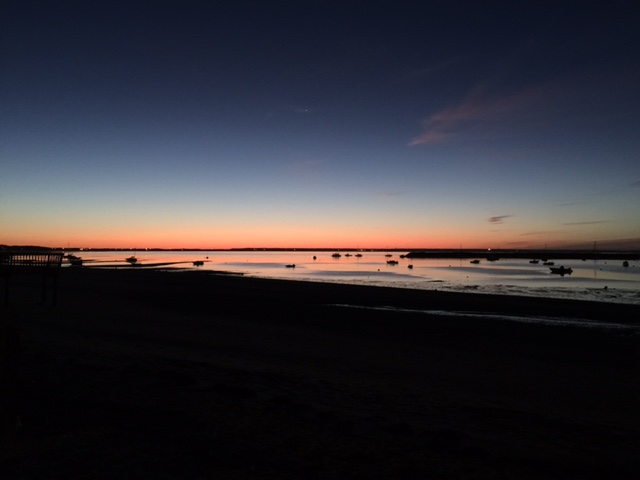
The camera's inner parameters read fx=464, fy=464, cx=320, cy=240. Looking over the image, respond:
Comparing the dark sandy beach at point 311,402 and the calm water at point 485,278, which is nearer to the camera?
the dark sandy beach at point 311,402

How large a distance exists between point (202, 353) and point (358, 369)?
13.3ft

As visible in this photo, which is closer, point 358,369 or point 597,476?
point 597,476

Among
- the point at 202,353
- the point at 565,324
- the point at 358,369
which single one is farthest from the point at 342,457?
the point at 565,324

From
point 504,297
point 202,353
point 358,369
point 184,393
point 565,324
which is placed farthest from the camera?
point 504,297

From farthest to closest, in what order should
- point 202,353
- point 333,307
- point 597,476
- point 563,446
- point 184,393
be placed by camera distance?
point 333,307, point 202,353, point 184,393, point 563,446, point 597,476

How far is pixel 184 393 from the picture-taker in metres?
7.82

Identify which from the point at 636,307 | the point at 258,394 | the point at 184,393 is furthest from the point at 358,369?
the point at 636,307

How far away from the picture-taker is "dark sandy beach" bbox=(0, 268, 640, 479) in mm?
5363

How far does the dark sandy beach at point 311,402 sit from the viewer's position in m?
5.36

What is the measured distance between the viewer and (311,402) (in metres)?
7.66

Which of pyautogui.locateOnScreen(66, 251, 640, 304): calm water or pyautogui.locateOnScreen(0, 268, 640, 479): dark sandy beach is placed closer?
pyautogui.locateOnScreen(0, 268, 640, 479): dark sandy beach

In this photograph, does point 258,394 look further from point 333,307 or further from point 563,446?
point 333,307

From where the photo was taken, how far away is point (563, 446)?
6141 mm

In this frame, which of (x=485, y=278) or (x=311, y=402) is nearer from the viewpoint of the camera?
(x=311, y=402)
